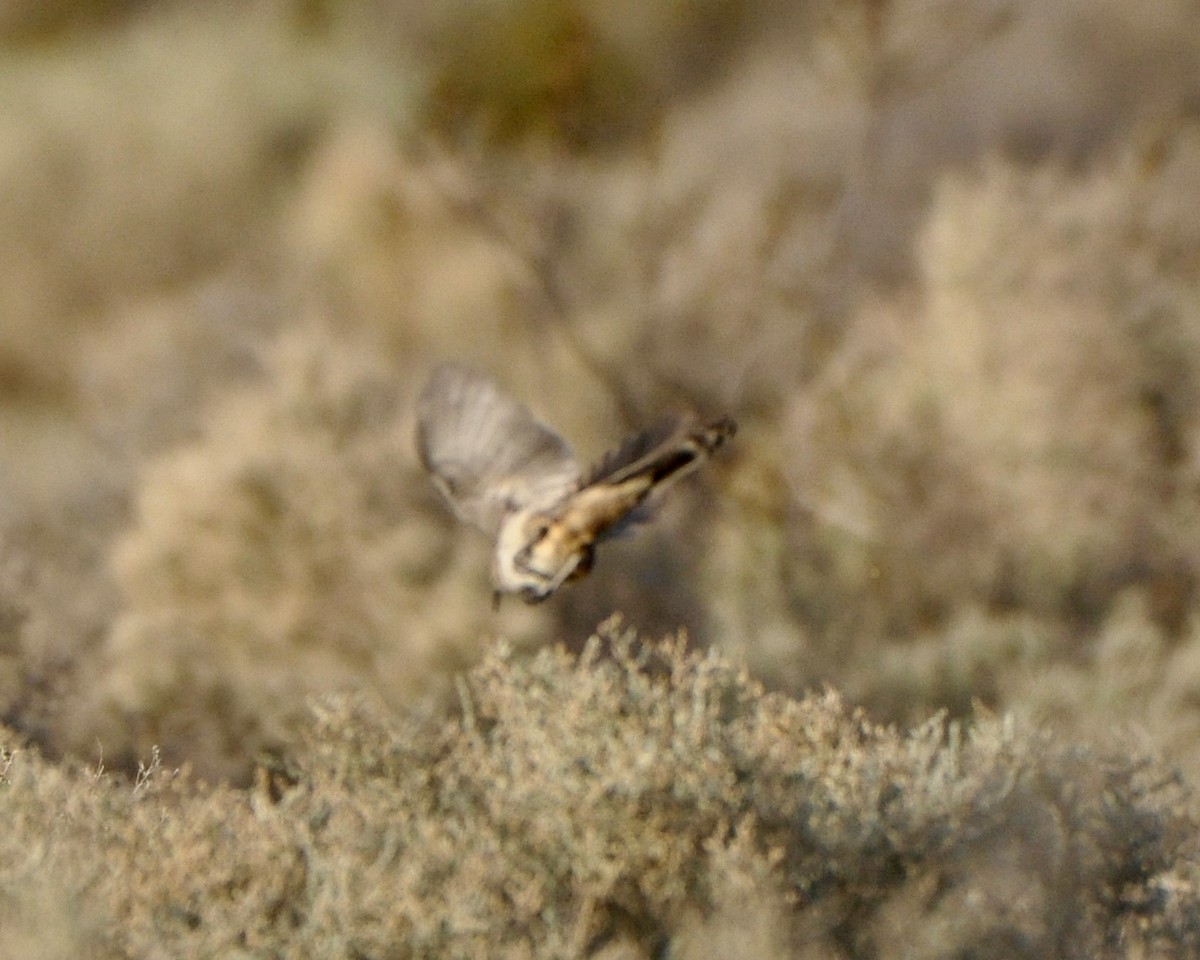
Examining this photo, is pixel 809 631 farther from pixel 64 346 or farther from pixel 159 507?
pixel 64 346

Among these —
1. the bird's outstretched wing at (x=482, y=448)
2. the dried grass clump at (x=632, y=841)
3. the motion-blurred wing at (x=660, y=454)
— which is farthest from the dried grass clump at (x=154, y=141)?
the dried grass clump at (x=632, y=841)

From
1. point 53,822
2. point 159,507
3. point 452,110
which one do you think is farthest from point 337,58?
point 53,822

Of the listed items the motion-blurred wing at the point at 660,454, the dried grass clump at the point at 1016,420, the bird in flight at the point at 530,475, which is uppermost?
the dried grass clump at the point at 1016,420

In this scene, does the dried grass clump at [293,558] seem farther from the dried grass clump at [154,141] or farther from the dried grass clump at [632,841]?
the dried grass clump at [632,841]

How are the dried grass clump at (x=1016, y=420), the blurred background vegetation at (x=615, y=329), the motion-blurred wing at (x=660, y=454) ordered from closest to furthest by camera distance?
the motion-blurred wing at (x=660, y=454) < the blurred background vegetation at (x=615, y=329) < the dried grass clump at (x=1016, y=420)

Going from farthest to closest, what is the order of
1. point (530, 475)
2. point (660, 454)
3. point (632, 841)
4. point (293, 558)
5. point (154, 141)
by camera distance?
1. point (154, 141)
2. point (293, 558)
3. point (530, 475)
4. point (660, 454)
5. point (632, 841)

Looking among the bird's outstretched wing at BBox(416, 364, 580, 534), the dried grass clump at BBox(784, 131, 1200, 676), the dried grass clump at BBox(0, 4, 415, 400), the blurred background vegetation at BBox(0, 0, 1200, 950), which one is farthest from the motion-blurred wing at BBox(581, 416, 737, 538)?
the dried grass clump at BBox(0, 4, 415, 400)

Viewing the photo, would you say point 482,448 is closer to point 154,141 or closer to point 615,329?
point 615,329

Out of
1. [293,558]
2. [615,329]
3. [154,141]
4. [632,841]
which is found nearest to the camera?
[632,841]

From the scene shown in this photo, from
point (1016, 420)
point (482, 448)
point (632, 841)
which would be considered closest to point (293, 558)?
point (482, 448)
